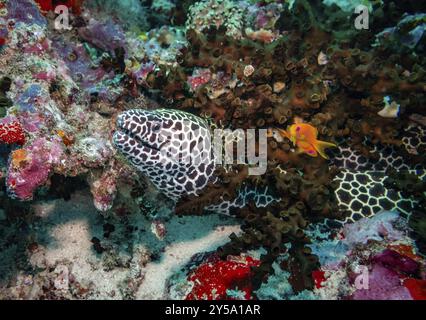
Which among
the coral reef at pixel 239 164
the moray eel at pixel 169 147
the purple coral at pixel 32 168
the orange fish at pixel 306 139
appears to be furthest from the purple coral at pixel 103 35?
the orange fish at pixel 306 139

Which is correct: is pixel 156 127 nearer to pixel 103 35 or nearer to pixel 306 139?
pixel 306 139

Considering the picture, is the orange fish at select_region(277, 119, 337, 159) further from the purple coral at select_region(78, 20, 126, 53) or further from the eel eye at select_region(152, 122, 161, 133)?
the purple coral at select_region(78, 20, 126, 53)

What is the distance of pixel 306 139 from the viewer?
4438 mm

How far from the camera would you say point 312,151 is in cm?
450

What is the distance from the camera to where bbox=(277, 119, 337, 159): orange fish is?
4.37 m

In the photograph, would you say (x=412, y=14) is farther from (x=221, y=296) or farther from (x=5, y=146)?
(x=5, y=146)

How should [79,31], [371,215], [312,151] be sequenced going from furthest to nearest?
1. [79,31]
2. [371,215]
3. [312,151]

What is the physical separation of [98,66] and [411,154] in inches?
184

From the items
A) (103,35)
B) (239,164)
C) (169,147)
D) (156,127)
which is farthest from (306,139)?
(103,35)

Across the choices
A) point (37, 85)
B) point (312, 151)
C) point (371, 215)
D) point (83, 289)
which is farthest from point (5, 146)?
point (371, 215)

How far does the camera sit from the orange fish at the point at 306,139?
4.37 m

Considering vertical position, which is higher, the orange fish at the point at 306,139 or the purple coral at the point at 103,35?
the purple coral at the point at 103,35

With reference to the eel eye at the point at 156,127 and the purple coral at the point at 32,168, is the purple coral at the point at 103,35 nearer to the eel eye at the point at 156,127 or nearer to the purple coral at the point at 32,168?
the eel eye at the point at 156,127

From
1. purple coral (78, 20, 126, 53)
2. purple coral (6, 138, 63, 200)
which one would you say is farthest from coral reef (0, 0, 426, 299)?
purple coral (78, 20, 126, 53)
